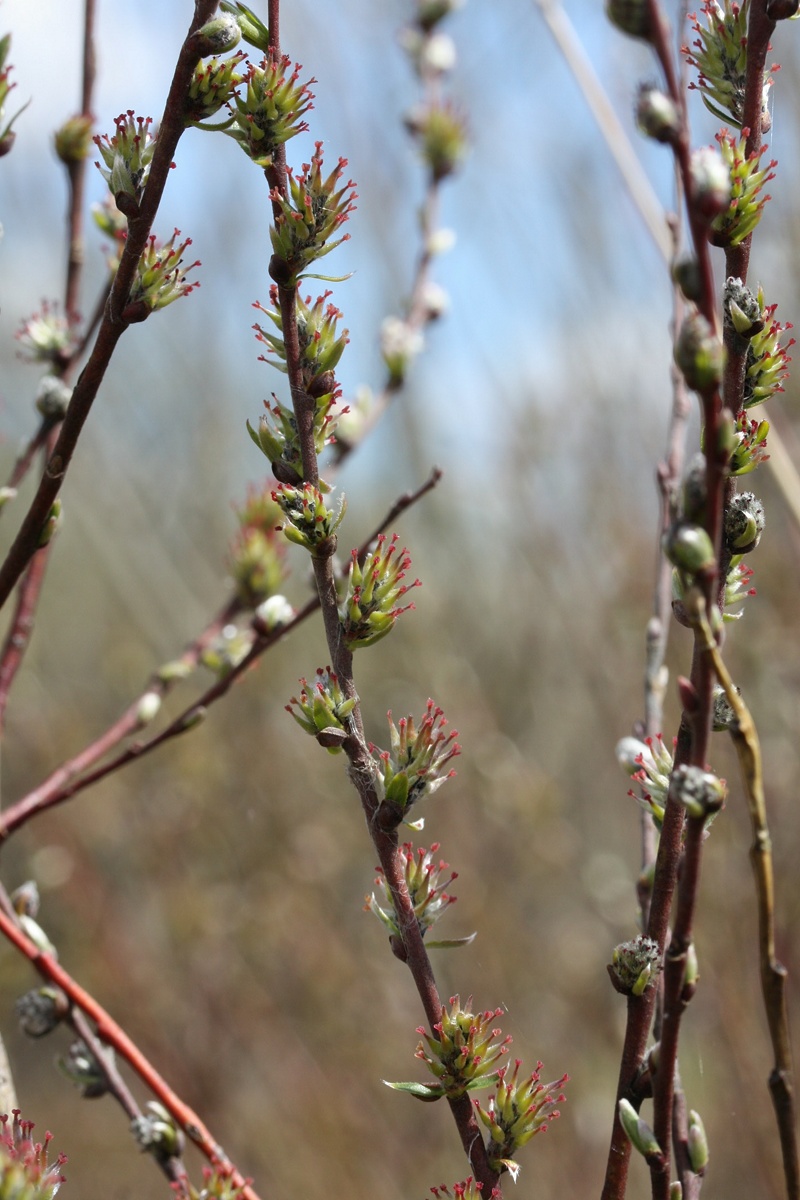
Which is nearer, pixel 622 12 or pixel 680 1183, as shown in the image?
pixel 622 12

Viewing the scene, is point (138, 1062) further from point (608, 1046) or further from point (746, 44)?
point (608, 1046)

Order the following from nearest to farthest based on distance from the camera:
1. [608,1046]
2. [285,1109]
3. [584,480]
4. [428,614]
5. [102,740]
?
[102,740] → [608,1046] → [285,1109] → [584,480] → [428,614]

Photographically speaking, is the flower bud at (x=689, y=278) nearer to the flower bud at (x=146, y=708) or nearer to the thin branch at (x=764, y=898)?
the thin branch at (x=764, y=898)

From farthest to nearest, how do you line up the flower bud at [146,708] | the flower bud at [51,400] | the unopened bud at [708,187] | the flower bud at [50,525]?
the flower bud at [146,708] → the flower bud at [51,400] → the flower bud at [50,525] → the unopened bud at [708,187]

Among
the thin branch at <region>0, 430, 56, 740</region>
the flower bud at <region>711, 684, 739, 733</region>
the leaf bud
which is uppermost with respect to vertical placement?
the thin branch at <region>0, 430, 56, 740</region>

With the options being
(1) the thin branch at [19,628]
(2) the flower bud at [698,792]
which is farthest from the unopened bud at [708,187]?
(1) the thin branch at [19,628]

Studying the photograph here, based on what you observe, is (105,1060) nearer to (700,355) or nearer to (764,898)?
(764,898)

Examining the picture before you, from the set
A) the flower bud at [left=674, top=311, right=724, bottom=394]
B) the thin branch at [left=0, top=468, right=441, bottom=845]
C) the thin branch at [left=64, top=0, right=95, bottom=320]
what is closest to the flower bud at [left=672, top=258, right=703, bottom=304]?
the flower bud at [left=674, top=311, right=724, bottom=394]

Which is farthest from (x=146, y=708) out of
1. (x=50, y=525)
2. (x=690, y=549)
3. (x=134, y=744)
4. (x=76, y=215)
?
(x=690, y=549)

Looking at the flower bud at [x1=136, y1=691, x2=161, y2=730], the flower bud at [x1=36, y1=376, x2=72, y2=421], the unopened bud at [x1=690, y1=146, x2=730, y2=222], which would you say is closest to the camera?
the unopened bud at [x1=690, y1=146, x2=730, y2=222]

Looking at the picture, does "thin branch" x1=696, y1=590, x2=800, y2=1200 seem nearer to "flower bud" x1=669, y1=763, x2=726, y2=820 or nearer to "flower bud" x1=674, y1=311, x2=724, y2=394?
"flower bud" x1=669, y1=763, x2=726, y2=820

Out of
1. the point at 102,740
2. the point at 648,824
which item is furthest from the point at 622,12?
the point at 102,740
